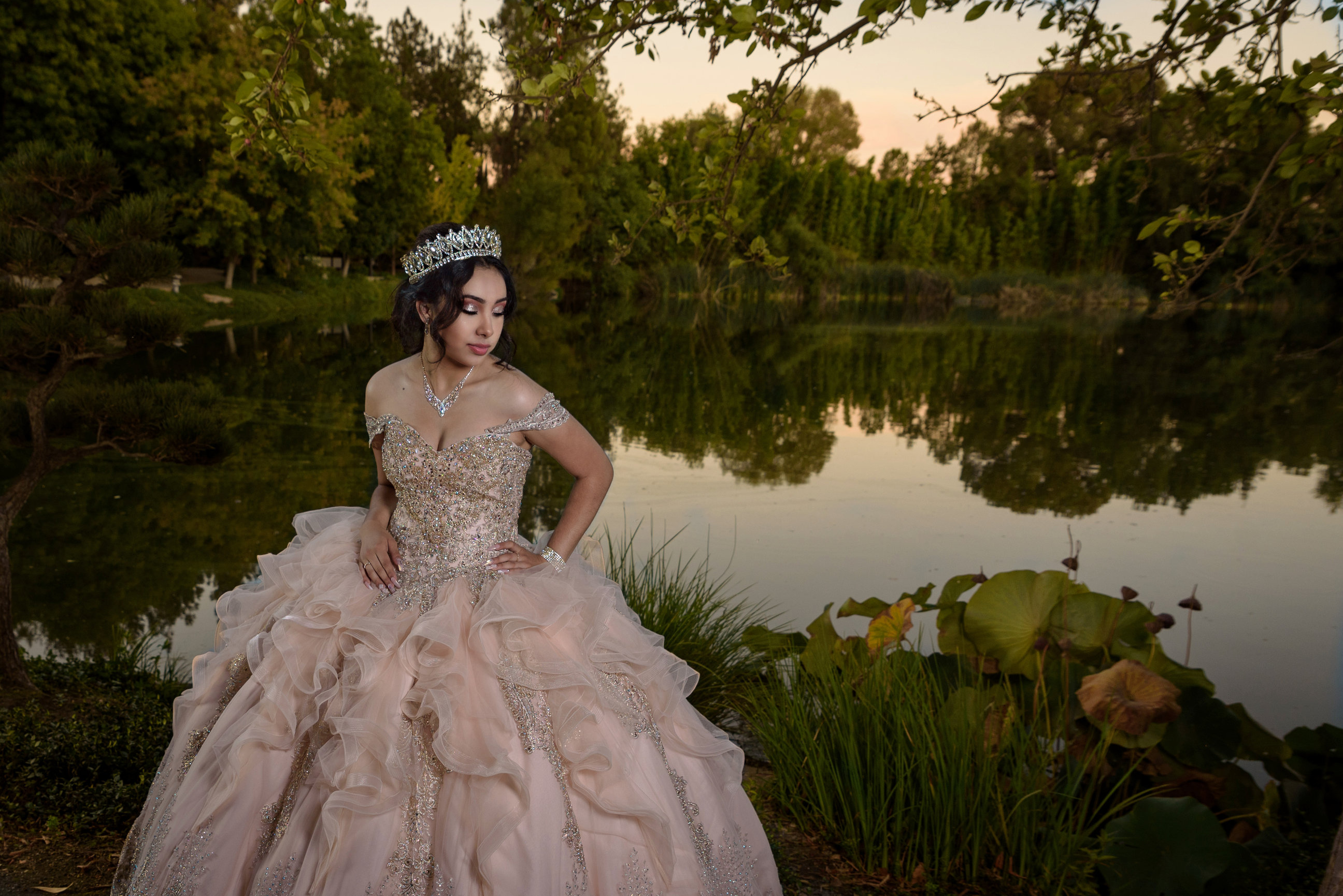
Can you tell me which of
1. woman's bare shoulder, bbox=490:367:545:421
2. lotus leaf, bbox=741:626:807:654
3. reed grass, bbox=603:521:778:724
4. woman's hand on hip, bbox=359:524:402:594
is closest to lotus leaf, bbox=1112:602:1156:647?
lotus leaf, bbox=741:626:807:654

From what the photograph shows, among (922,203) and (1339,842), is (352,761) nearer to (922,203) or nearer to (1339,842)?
(1339,842)

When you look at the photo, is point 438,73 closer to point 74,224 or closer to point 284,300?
point 284,300

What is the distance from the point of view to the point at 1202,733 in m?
3.04

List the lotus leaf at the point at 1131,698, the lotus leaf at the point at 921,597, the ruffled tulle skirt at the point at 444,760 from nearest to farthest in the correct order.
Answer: the ruffled tulle skirt at the point at 444,760
the lotus leaf at the point at 1131,698
the lotus leaf at the point at 921,597

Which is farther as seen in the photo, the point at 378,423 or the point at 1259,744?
the point at 1259,744

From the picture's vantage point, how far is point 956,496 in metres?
8.05

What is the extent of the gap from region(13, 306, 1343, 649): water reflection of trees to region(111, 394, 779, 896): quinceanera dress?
3.27 metres

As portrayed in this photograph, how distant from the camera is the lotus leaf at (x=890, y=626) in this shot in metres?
3.58

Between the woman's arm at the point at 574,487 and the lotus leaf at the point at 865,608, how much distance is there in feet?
5.95

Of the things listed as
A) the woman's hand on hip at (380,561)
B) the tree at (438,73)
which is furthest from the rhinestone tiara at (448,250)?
the tree at (438,73)

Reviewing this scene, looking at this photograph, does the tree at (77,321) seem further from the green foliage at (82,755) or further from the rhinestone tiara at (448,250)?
the rhinestone tiara at (448,250)

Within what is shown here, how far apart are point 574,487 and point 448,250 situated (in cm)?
70

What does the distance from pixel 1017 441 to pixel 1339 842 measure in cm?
827

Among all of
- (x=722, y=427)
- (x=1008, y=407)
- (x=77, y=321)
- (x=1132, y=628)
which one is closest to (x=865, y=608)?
(x=1132, y=628)
